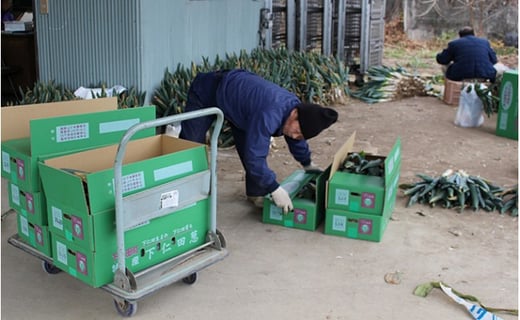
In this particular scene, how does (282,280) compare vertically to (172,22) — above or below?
below

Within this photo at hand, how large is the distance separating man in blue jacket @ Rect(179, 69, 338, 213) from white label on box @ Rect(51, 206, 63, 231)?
4.15 ft

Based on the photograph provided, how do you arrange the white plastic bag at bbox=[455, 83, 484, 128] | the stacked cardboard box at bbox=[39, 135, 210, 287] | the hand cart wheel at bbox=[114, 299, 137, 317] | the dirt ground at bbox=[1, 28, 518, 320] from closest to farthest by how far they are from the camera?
1. the stacked cardboard box at bbox=[39, 135, 210, 287]
2. the hand cart wheel at bbox=[114, 299, 137, 317]
3. the dirt ground at bbox=[1, 28, 518, 320]
4. the white plastic bag at bbox=[455, 83, 484, 128]

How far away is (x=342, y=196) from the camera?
4270 millimetres

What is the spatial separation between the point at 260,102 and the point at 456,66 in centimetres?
593

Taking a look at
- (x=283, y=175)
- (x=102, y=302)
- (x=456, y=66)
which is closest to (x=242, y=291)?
(x=102, y=302)

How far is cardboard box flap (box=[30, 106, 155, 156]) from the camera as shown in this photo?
3.25 meters

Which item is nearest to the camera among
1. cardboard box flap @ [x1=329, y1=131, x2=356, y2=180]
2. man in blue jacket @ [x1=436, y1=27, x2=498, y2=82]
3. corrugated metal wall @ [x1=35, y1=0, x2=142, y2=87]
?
cardboard box flap @ [x1=329, y1=131, x2=356, y2=180]

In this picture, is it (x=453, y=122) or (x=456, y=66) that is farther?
(x=456, y=66)

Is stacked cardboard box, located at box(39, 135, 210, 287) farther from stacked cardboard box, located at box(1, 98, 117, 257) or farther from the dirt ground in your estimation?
the dirt ground

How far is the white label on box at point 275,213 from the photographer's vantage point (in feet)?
14.7

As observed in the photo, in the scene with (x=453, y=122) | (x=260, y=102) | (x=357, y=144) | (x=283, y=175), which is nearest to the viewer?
(x=260, y=102)

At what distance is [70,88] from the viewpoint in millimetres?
6883

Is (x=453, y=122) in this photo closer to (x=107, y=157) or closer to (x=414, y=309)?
(x=414, y=309)

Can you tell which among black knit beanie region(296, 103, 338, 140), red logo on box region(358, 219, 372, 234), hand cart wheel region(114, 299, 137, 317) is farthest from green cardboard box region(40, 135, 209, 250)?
red logo on box region(358, 219, 372, 234)
